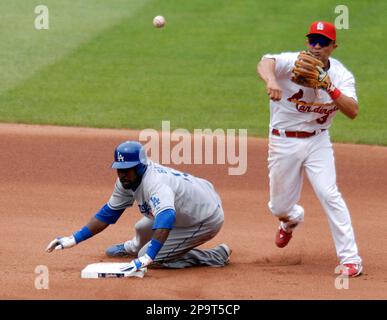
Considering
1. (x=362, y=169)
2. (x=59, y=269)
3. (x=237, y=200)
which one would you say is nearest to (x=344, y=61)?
(x=362, y=169)

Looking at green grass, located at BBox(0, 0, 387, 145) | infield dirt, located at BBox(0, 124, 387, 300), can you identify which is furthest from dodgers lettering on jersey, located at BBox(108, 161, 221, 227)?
green grass, located at BBox(0, 0, 387, 145)

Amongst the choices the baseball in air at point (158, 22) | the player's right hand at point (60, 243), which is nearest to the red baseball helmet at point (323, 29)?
the player's right hand at point (60, 243)

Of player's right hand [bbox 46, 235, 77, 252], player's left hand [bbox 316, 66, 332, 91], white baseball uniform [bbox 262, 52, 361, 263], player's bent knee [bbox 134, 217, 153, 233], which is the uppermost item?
player's left hand [bbox 316, 66, 332, 91]

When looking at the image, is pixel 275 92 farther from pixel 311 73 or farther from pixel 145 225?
pixel 145 225

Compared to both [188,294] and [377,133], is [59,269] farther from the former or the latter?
[377,133]

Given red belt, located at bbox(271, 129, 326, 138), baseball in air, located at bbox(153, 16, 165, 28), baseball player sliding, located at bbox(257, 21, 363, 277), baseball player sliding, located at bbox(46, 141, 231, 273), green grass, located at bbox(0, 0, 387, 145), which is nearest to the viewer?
baseball player sliding, located at bbox(46, 141, 231, 273)

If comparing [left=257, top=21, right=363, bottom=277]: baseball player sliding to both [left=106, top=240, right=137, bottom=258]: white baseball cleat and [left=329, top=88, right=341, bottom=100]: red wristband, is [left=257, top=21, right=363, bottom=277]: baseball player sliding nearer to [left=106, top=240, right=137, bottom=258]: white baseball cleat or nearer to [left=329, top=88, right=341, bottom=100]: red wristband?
[left=329, top=88, right=341, bottom=100]: red wristband

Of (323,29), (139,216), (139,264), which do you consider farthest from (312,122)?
(139,216)
